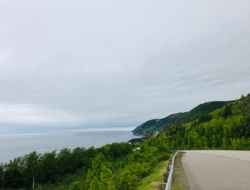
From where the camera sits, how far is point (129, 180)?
11531mm

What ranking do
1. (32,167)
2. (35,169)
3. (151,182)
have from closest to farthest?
(151,182) < (32,167) < (35,169)

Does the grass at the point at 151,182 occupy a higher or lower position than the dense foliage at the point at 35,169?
higher

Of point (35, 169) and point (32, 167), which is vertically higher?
point (32, 167)

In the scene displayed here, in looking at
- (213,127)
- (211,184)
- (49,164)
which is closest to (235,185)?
(211,184)

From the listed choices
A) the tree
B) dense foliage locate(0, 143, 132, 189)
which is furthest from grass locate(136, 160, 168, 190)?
dense foliage locate(0, 143, 132, 189)

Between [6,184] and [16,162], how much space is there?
257 inches

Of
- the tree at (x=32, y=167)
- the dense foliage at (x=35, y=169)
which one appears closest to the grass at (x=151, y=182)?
the tree at (x=32, y=167)

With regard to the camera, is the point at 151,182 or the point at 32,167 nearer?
the point at 151,182

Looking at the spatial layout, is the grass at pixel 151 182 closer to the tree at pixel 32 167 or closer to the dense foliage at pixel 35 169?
the tree at pixel 32 167

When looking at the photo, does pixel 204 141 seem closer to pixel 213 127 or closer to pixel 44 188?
pixel 213 127

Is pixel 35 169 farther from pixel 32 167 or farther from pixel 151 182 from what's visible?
pixel 151 182

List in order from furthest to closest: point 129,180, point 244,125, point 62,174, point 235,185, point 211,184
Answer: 1. point 62,174
2. point 244,125
3. point 129,180
4. point 211,184
5. point 235,185

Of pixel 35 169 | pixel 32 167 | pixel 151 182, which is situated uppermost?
pixel 151 182

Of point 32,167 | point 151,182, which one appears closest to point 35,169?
point 32,167
